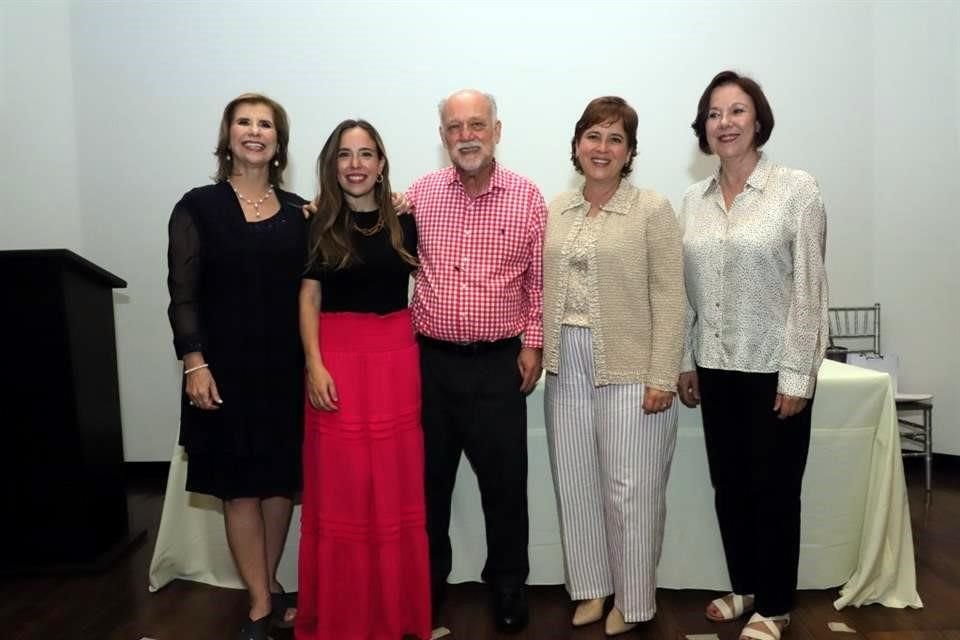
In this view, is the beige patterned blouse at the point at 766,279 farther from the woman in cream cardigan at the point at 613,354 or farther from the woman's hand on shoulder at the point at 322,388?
the woman's hand on shoulder at the point at 322,388

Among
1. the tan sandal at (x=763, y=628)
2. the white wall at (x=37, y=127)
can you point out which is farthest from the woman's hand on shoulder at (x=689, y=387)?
the white wall at (x=37, y=127)

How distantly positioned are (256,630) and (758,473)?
1.57m

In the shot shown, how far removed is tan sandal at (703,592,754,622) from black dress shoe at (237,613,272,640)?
1404mm

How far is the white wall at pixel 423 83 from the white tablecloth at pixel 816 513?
181cm

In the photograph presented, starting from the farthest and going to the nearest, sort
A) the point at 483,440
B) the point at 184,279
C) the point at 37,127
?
the point at 37,127
the point at 483,440
the point at 184,279

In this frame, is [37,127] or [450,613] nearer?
[450,613]

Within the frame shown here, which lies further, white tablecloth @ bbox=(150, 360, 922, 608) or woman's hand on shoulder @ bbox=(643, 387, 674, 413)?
white tablecloth @ bbox=(150, 360, 922, 608)

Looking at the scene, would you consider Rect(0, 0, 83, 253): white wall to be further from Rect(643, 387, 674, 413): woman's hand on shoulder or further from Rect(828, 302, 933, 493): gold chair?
Rect(828, 302, 933, 493): gold chair

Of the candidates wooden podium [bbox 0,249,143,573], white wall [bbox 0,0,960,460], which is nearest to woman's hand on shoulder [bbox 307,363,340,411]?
wooden podium [bbox 0,249,143,573]

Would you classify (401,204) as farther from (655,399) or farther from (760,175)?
(760,175)

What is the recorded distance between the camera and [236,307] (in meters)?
2.06

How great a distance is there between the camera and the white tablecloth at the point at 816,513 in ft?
7.91

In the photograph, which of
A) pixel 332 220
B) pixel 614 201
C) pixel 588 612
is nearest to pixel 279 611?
pixel 588 612

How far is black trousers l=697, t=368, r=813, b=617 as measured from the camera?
208cm
